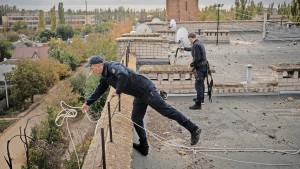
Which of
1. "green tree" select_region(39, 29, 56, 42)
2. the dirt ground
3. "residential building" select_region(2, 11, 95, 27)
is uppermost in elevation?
"residential building" select_region(2, 11, 95, 27)

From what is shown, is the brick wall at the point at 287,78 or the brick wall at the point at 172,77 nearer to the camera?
the brick wall at the point at 172,77

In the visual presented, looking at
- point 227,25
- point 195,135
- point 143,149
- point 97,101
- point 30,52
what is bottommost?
point 97,101

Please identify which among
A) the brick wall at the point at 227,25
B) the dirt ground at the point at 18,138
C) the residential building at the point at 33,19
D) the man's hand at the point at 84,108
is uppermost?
the residential building at the point at 33,19

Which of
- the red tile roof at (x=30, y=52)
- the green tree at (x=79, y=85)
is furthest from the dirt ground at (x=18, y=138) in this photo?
the red tile roof at (x=30, y=52)

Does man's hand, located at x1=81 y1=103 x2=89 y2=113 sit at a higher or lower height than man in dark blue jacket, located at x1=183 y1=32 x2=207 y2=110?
lower

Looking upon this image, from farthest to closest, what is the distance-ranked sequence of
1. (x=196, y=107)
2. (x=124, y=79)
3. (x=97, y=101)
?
(x=97, y=101) → (x=196, y=107) → (x=124, y=79)

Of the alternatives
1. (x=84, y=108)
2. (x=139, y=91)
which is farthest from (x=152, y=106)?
(x=84, y=108)

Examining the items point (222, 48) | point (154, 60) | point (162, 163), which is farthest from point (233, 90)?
point (222, 48)

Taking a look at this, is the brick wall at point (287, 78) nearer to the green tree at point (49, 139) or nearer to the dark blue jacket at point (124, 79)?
the dark blue jacket at point (124, 79)

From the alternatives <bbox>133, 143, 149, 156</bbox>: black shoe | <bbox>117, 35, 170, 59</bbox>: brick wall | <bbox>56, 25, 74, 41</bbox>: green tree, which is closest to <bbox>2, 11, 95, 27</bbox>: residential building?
<bbox>56, 25, 74, 41</bbox>: green tree

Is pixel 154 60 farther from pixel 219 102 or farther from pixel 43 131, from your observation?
pixel 43 131

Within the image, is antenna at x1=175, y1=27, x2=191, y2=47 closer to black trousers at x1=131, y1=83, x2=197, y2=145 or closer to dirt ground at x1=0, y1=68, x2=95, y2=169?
black trousers at x1=131, y1=83, x2=197, y2=145

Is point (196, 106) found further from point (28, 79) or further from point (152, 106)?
point (28, 79)

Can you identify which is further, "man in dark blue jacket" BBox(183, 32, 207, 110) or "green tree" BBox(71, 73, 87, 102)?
"green tree" BBox(71, 73, 87, 102)
